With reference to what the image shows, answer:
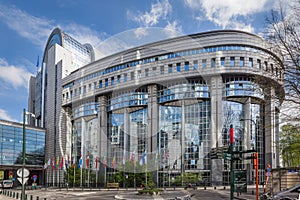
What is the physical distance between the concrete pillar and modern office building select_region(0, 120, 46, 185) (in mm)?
42733

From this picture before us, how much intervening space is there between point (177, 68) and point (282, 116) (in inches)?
1831

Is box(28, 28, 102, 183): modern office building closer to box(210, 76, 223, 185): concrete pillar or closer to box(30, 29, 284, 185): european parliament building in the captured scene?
box(30, 29, 284, 185): european parliament building

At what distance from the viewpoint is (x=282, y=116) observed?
1560cm

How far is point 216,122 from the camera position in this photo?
61.2 meters

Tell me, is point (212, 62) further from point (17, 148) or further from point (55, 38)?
point (17, 148)

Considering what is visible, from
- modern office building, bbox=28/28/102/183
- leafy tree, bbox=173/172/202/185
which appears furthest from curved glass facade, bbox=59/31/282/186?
modern office building, bbox=28/28/102/183

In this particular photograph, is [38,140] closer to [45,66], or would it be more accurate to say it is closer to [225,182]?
[45,66]

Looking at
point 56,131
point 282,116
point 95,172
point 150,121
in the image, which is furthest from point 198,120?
point 282,116

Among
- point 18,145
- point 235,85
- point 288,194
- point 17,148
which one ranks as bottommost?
point 288,194

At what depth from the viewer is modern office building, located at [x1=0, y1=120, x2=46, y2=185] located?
7619 centimetres

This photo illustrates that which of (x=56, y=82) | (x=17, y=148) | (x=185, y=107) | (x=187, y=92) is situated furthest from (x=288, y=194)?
(x=56, y=82)

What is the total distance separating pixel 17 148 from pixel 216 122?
156 ft

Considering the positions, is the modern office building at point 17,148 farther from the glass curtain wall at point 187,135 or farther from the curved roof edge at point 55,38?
the glass curtain wall at point 187,135

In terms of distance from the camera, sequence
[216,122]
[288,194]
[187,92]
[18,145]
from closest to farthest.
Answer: [288,194] < [187,92] < [216,122] < [18,145]
